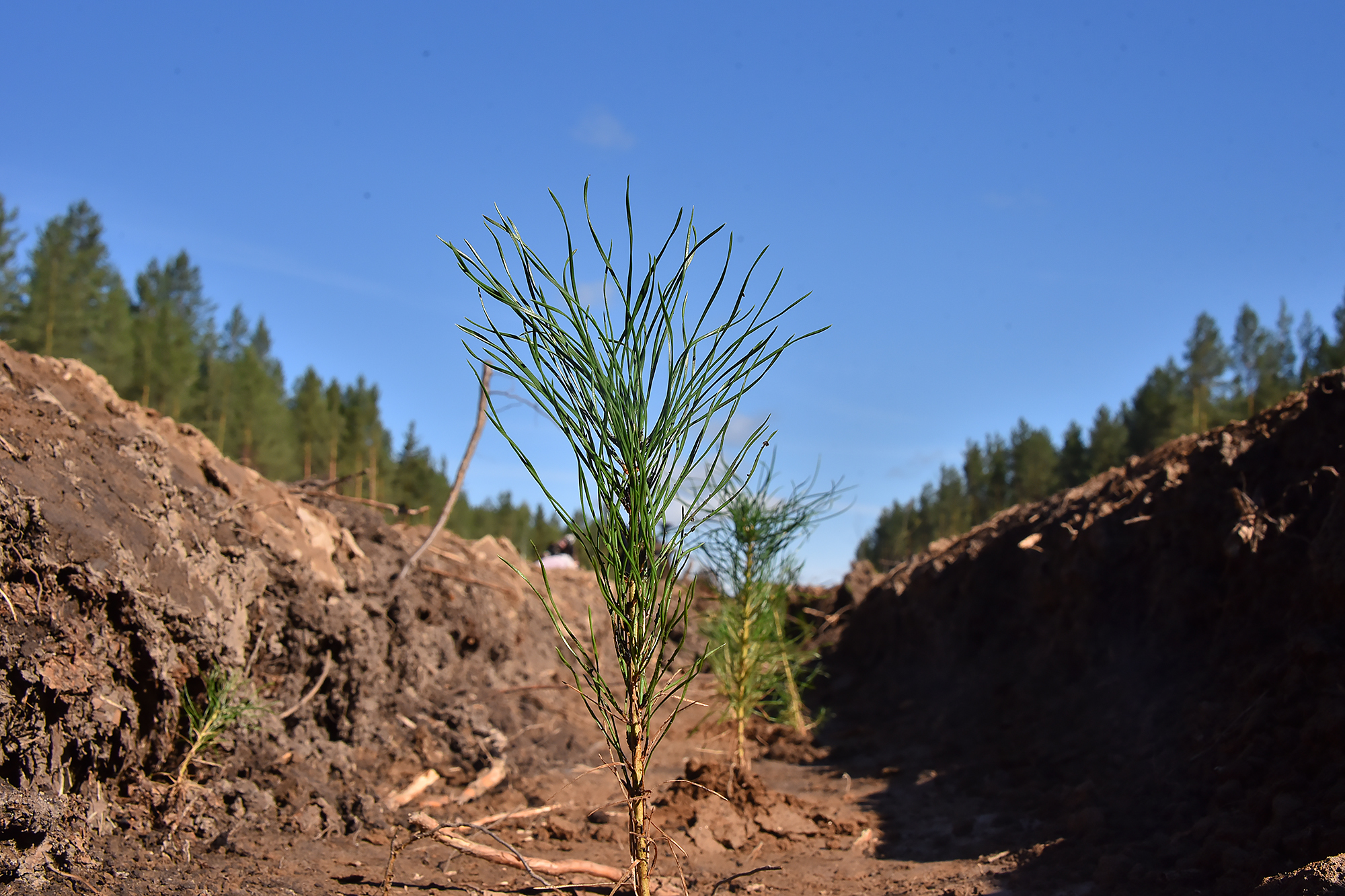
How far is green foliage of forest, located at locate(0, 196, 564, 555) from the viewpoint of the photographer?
29047mm

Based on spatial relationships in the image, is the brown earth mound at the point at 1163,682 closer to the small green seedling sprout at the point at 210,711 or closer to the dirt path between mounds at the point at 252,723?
the dirt path between mounds at the point at 252,723

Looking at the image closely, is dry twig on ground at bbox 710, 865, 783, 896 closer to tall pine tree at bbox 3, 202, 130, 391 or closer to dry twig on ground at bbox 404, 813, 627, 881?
dry twig on ground at bbox 404, 813, 627, 881

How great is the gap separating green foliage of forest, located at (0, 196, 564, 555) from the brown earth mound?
1117 centimetres

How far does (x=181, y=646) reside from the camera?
423 cm

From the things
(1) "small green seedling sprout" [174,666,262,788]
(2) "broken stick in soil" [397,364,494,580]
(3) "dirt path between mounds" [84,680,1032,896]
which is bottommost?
(3) "dirt path between mounds" [84,680,1032,896]

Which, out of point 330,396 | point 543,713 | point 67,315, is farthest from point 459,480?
point 330,396

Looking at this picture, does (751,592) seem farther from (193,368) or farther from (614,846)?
(193,368)

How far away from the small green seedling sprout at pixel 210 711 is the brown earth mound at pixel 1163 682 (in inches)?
159

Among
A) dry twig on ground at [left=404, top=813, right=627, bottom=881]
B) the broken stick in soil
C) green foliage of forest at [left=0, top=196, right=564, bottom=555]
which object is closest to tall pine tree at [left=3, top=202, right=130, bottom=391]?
green foliage of forest at [left=0, top=196, right=564, bottom=555]

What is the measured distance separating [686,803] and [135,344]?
39.9 metres

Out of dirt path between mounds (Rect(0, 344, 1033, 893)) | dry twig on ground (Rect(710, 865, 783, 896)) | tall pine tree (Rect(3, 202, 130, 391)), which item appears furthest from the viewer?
tall pine tree (Rect(3, 202, 130, 391))

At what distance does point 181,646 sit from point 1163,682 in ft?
21.0

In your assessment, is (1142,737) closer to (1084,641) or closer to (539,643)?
(1084,641)

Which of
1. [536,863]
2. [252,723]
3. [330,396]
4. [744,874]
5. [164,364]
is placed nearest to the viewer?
[744,874]
